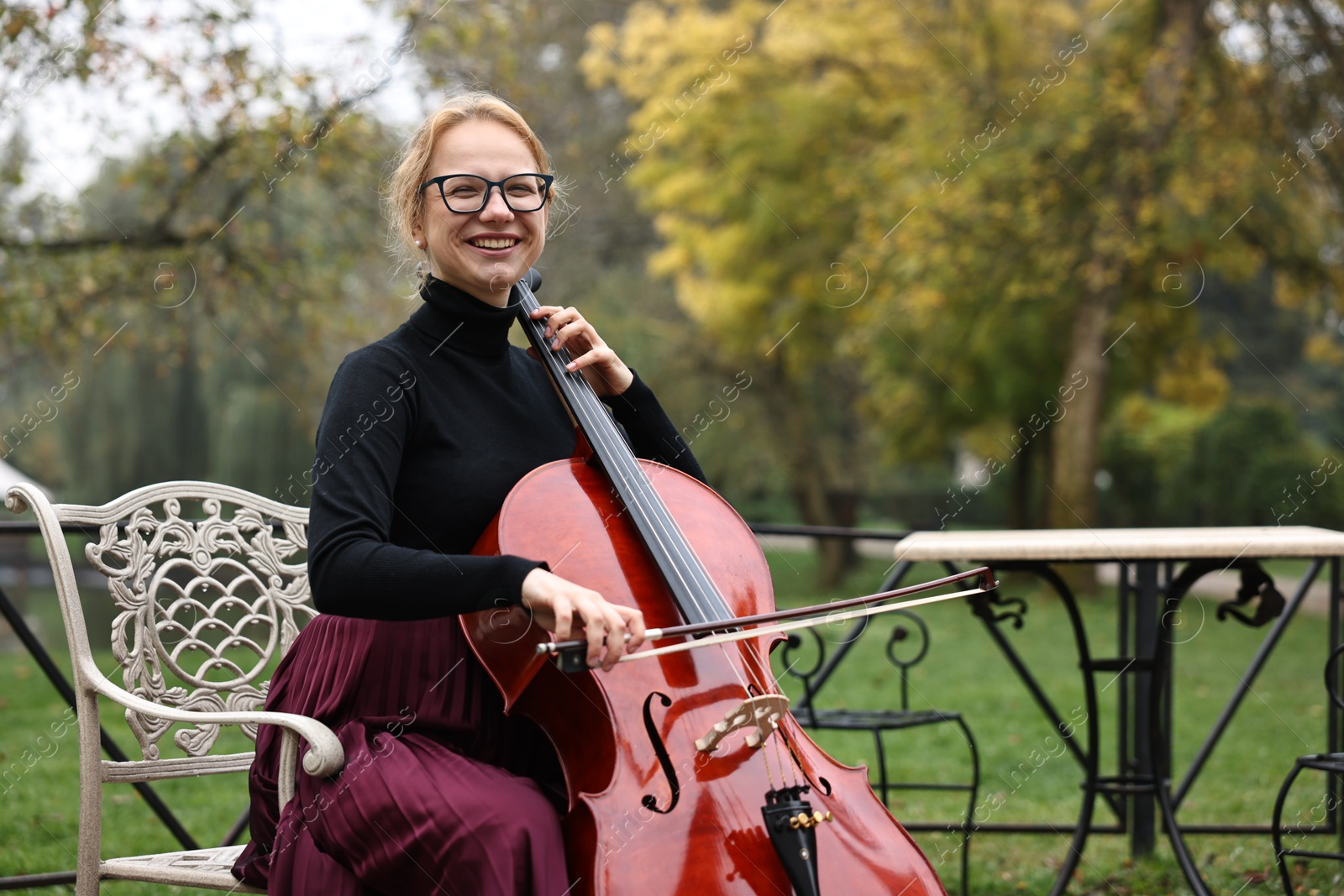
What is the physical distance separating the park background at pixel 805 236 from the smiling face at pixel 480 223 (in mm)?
3521

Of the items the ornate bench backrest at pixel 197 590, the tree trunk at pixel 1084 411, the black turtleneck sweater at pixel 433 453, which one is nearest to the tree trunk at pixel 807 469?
the tree trunk at pixel 1084 411

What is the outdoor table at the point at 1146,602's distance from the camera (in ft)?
8.64

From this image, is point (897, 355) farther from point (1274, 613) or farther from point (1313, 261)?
point (1274, 613)

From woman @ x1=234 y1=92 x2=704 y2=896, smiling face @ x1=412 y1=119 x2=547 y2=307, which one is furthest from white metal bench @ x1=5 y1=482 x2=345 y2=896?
smiling face @ x1=412 y1=119 x2=547 y2=307

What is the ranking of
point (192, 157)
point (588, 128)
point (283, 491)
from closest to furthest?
point (192, 157) → point (283, 491) → point (588, 128)

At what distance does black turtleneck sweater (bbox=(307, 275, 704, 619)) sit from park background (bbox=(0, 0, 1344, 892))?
342 cm

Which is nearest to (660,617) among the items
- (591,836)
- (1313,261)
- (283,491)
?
(591,836)

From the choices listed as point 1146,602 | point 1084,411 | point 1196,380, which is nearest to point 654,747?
point 1146,602

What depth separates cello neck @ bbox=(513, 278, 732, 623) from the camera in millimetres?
1760

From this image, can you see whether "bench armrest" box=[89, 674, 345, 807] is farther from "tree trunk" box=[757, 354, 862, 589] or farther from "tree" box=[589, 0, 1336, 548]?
"tree trunk" box=[757, 354, 862, 589]

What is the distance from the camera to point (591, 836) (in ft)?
5.10

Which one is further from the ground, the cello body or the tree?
the tree

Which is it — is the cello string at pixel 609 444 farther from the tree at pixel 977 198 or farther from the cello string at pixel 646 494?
the tree at pixel 977 198

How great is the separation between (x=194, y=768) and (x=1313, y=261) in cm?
1158
